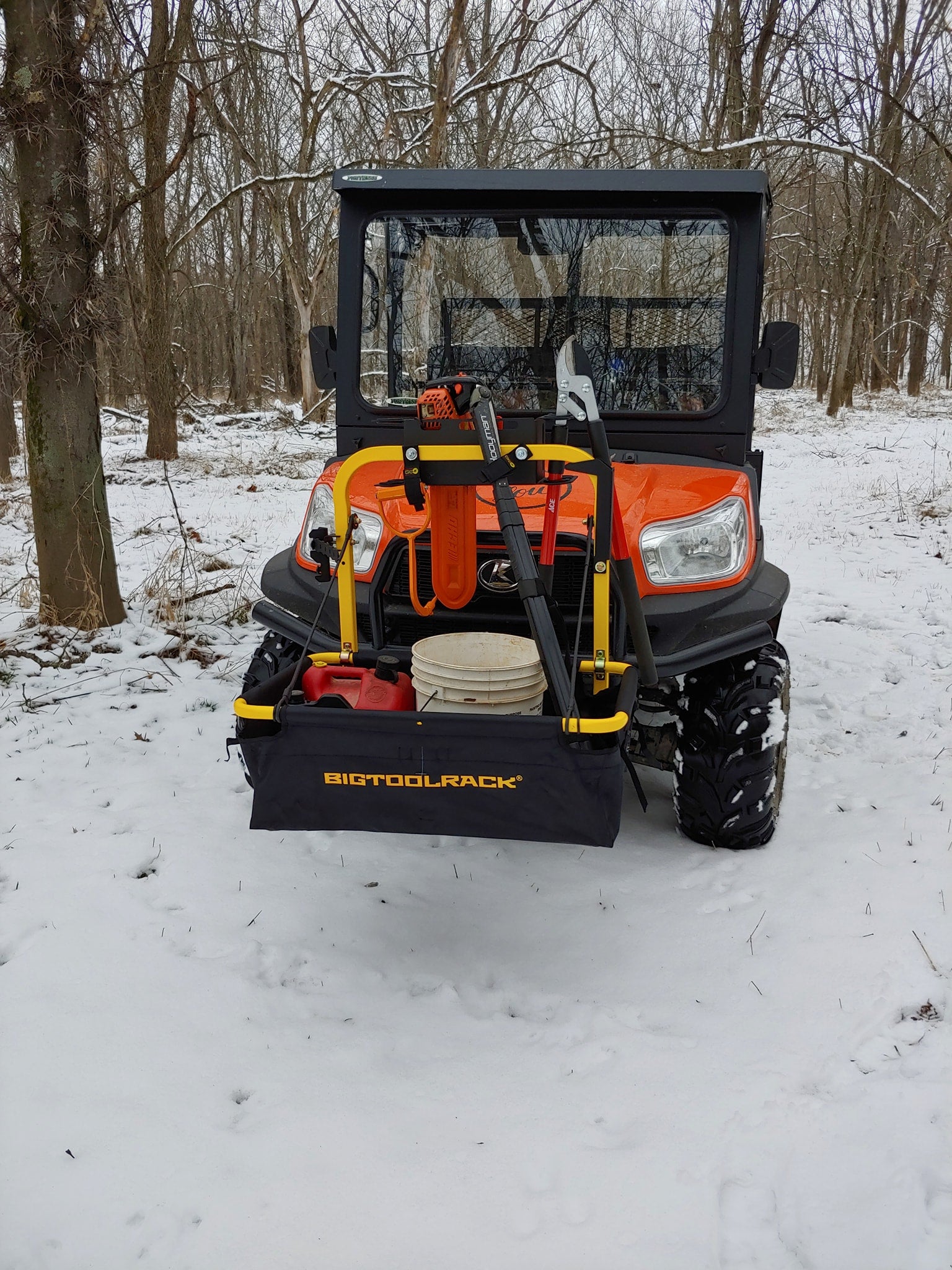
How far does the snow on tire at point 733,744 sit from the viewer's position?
2.78 metres

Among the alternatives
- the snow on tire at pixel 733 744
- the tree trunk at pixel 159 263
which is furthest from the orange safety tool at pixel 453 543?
the tree trunk at pixel 159 263

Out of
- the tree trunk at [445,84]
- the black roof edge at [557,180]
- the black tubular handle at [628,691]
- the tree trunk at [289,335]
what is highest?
the tree trunk at [445,84]

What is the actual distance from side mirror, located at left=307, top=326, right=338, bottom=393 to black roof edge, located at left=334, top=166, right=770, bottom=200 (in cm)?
48

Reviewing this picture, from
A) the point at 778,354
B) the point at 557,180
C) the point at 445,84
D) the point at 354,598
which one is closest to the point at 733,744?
the point at 354,598

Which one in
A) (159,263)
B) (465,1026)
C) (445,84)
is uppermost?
(445,84)

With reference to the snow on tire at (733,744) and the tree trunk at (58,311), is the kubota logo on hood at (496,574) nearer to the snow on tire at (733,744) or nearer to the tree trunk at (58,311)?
the snow on tire at (733,744)

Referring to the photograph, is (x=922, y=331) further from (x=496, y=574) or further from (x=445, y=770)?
(x=445, y=770)

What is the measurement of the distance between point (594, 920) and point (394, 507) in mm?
1326

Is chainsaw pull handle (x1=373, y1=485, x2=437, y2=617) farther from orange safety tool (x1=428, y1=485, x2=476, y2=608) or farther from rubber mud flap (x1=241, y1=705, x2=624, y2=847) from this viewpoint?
rubber mud flap (x1=241, y1=705, x2=624, y2=847)

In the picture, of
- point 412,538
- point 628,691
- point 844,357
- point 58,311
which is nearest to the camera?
point 628,691

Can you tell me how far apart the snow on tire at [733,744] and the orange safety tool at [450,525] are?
0.82 m

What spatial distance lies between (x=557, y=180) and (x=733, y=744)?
1907mm

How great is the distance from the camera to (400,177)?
3.21 m

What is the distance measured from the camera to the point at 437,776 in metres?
2.07
